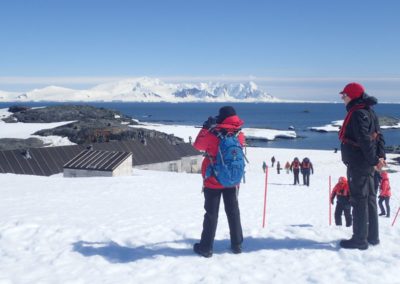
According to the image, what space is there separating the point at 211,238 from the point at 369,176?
8.26ft

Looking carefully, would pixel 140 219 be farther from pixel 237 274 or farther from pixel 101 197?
pixel 101 197

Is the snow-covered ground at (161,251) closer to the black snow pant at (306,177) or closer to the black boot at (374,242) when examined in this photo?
the black boot at (374,242)

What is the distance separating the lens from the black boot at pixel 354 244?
692 cm

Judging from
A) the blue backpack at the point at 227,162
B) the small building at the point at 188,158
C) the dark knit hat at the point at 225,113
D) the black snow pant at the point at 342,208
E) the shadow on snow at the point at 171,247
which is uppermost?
the dark knit hat at the point at 225,113

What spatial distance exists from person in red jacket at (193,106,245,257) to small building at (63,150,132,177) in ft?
79.9

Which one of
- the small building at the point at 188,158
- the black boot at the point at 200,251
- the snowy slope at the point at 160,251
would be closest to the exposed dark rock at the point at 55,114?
the small building at the point at 188,158

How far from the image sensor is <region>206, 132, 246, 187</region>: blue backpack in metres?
6.50

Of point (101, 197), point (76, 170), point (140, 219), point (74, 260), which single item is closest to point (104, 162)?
point (76, 170)

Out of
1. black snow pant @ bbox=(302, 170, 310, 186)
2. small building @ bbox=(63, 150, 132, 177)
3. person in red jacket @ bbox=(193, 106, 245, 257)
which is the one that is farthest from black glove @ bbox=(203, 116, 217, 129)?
small building @ bbox=(63, 150, 132, 177)

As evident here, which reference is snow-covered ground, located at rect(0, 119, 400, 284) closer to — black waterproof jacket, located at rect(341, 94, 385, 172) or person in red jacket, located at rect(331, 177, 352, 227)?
black waterproof jacket, located at rect(341, 94, 385, 172)

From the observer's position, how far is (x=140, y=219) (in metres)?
9.76

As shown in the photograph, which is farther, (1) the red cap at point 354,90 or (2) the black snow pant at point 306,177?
(2) the black snow pant at point 306,177

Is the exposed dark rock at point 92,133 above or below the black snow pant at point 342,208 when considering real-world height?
below

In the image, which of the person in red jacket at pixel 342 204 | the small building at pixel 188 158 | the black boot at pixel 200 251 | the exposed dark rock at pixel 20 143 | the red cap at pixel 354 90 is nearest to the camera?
the red cap at pixel 354 90
